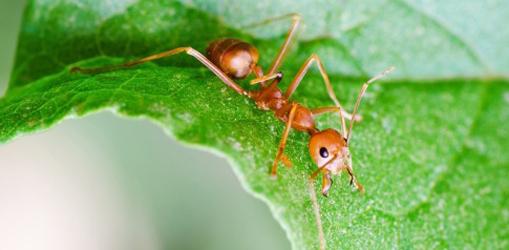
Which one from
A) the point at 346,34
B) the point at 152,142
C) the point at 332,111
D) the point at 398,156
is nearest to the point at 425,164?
the point at 398,156

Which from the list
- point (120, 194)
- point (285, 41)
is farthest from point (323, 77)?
point (120, 194)

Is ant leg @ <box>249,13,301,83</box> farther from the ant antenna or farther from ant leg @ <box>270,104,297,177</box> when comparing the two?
the ant antenna

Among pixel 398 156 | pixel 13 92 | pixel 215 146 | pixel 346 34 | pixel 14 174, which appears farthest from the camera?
pixel 14 174

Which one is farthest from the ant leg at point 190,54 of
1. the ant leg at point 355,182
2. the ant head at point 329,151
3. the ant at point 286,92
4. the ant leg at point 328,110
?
the ant leg at point 355,182

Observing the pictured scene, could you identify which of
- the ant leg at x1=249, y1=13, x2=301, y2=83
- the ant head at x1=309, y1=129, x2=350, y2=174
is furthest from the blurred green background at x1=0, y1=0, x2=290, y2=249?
the ant head at x1=309, y1=129, x2=350, y2=174

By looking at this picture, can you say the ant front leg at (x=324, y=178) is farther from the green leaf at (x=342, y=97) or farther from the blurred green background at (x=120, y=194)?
the blurred green background at (x=120, y=194)

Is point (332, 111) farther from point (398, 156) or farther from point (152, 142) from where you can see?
point (152, 142)

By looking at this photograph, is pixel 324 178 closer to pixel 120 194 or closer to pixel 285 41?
pixel 285 41
